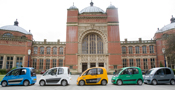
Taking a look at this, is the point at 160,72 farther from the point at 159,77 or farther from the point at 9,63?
the point at 9,63

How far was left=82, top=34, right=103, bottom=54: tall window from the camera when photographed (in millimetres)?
33091

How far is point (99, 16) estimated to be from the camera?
33.4 metres

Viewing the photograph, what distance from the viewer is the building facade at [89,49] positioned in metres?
31.8

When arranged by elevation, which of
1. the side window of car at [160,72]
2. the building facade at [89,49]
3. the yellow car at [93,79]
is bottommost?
the yellow car at [93,79]

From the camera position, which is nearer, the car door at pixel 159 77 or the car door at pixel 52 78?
the car door at pixel 52 78

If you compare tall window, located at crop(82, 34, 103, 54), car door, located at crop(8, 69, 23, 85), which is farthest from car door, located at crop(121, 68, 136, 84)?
tall window, located at crop(82, 34, 103, 54)

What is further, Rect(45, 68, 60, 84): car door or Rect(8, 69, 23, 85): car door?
Rect(45, 68, 60, 84): car door

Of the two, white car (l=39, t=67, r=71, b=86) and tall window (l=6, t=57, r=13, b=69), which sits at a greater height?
tall window (l=6, t=57, r=13, b=69)

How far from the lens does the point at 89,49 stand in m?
33.0

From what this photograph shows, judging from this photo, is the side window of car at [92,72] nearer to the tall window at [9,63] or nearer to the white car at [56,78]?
the white car at [56,78]

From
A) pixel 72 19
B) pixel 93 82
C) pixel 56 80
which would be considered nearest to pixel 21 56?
pixel 72 19

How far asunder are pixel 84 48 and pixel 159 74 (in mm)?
21658

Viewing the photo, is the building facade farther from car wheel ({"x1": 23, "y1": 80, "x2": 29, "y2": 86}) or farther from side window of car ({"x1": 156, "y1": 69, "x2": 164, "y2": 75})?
car wheel ({"x1": 23, "y1": 80, "x2": 29, "y2": 86})

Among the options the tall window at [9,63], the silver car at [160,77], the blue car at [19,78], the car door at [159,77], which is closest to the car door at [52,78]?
the blue car at [19,78]
